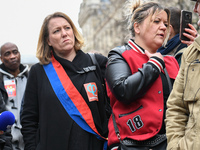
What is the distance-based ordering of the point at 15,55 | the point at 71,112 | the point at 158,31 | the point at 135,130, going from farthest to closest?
the point at 15,55
the point at 71,112
the point at 158,31
the point at 135,130

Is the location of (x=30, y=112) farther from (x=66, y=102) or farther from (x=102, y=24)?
(x=102, y=24)

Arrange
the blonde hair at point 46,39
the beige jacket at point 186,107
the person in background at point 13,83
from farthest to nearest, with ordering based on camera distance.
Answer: the person in background at point 13,83
the blonde hair at point 46,39
the beige jacket at point 186,107

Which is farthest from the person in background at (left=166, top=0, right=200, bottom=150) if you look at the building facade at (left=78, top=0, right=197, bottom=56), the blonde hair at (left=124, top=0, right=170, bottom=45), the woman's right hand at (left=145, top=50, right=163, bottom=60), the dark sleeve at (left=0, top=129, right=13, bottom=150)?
the building facade at (left=78, top=0, right=197, bottom=56)

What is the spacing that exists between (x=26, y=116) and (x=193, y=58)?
81.8 inches

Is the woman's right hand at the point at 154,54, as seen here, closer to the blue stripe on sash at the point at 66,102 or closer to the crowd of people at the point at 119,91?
the crowd of people at the point at 119,91

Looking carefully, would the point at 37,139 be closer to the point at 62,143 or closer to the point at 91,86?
the point at 62,143

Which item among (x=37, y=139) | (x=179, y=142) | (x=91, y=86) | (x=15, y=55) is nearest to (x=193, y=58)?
(x=179, y=142)

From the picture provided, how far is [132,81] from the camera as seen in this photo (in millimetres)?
3660

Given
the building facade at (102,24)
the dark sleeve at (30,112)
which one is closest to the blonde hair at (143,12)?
the dark sleeve at (30,112)

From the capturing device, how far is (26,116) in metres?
4.53

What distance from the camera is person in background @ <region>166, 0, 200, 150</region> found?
2.97 m

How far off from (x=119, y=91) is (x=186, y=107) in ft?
2.29

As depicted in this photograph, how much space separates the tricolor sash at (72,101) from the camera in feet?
14.0

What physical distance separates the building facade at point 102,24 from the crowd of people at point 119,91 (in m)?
23.6
